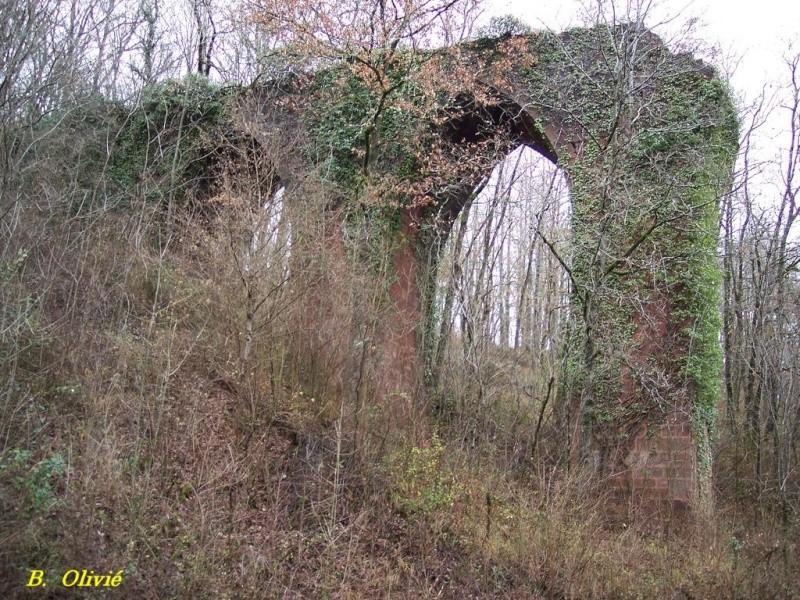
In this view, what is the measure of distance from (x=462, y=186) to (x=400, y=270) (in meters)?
1.83

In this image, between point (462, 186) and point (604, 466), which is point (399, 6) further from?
point (604, 466)

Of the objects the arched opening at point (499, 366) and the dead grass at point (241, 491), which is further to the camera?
the arched opening at point (499, 366)

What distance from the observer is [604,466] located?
8.12 meters

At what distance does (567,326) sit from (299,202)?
4.03 m

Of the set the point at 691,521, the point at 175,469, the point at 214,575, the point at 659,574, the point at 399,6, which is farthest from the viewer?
the point at 399,6

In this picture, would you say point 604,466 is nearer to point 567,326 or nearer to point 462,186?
point 567,326

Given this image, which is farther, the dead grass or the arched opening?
the arched opening

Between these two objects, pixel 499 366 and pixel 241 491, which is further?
pixel 499 366

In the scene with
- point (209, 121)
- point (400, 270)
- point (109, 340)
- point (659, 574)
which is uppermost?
point (209, 121)

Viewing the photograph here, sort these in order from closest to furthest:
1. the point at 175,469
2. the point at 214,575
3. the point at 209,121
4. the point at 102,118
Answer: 1. the point at 214,575
2. the point at 175,469
3. the point at 102,118
4. the point at 209,121

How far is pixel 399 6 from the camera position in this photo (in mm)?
8289

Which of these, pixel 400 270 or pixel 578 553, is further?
pixel 400 270

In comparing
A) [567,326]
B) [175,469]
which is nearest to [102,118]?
[175,469]

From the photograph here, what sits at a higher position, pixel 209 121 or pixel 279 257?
pixel 209 121
